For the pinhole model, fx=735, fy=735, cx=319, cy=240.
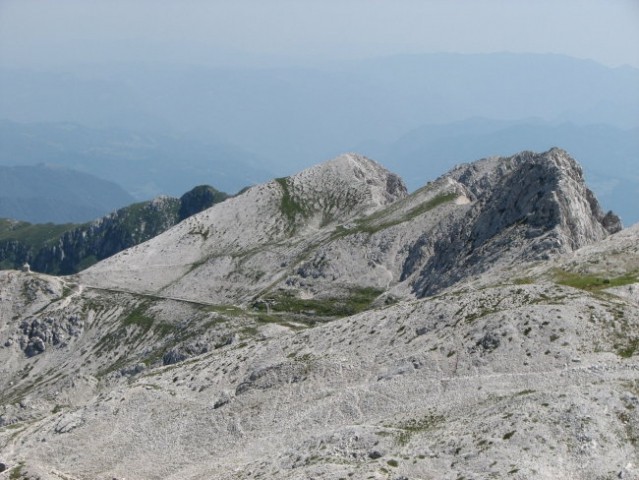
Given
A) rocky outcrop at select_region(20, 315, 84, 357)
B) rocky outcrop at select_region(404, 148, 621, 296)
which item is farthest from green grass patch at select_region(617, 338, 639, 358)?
rocky outcrop at select_region(20, 315, 84, 357)

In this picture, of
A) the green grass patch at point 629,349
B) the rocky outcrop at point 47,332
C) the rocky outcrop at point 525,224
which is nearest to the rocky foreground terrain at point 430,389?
the green grass patch at point 629,349

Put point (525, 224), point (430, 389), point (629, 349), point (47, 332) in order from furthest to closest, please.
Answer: point (47, 332) → point (525, 224) → point (430, 389) → point (629, 349)

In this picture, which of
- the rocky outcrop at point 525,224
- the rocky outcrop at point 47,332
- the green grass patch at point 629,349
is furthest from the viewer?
the rocky outcrop at point 47,332

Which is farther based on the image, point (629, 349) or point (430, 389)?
point (430, 389)

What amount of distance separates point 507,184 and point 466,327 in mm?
79635

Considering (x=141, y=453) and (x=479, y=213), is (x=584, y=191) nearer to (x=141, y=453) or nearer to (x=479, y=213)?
(x=479, y=213)

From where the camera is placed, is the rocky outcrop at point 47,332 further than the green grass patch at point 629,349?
Yes

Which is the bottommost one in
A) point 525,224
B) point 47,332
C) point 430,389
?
point 47,332

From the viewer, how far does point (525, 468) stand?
51.7 metres

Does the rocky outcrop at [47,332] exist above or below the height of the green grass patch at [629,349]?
below

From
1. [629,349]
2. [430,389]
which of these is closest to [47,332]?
[430,389]

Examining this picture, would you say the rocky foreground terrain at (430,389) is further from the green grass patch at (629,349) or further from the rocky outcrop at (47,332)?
the rocky outcrop at (47,332)

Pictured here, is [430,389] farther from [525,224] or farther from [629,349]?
[525,224]

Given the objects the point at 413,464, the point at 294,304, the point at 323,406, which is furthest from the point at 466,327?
the point at 294,304
